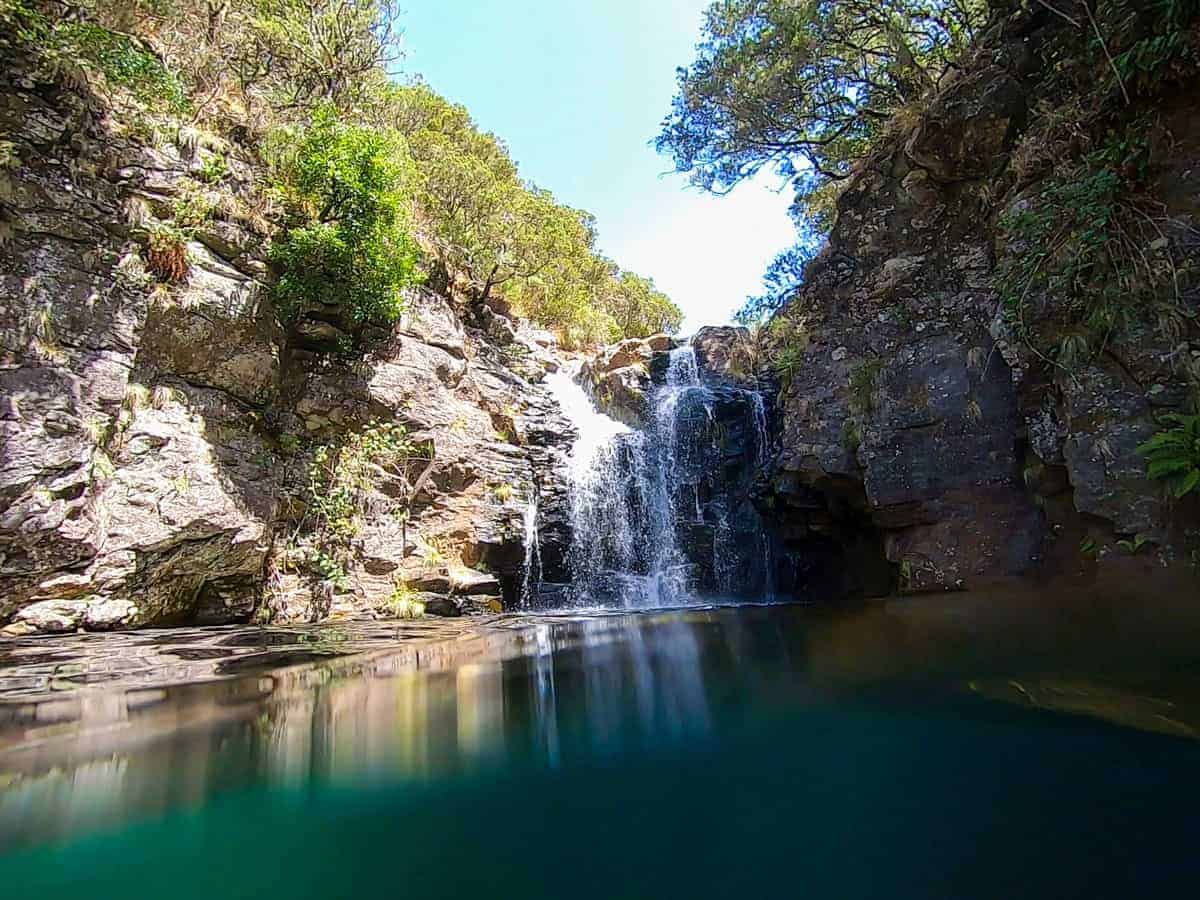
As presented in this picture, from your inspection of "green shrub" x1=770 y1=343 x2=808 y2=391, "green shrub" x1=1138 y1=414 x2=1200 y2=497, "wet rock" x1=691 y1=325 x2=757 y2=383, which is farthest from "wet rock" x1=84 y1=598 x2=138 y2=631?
"wet rock" x1=691 y1=325 x2=757 y2=383

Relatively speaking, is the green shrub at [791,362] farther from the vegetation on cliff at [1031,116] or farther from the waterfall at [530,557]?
the waterfall at [530,557]

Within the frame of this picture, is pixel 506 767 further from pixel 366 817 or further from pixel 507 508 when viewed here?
pixel 507 508

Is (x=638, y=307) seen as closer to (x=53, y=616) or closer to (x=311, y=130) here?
(x=311, y=130)

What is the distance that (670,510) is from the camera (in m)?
11.8

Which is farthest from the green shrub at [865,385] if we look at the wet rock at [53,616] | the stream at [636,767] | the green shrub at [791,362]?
the wet rock at [53,616]

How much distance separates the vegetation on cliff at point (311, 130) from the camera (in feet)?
24.9

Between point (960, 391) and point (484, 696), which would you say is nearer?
point (484, 696)

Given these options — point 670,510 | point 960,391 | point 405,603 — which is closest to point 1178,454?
point 960,391

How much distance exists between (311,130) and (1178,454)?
36.9 feet

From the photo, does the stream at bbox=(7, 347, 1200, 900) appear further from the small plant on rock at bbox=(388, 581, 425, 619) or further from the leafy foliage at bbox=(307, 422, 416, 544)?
the leafy foliage at bbox=(307, 422, 416, 544)

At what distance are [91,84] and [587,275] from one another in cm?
1538

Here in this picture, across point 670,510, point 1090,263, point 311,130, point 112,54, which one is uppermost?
point 311,130

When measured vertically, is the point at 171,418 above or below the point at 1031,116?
below

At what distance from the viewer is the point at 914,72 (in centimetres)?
971
